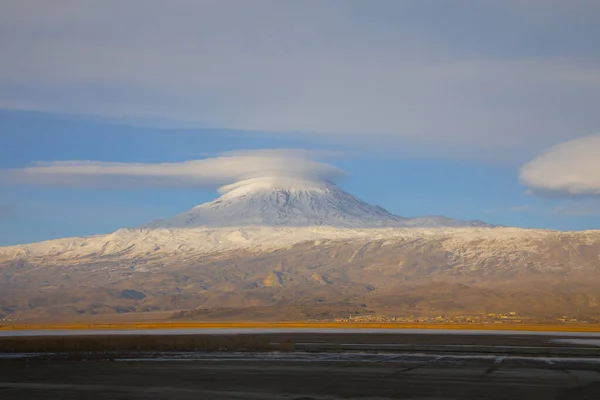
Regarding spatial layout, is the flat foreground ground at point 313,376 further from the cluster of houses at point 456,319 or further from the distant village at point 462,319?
the distant village at point 462,319

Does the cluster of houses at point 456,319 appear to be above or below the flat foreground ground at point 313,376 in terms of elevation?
below

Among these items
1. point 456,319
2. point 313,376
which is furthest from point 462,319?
point 313,376

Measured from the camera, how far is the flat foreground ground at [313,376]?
31594mm

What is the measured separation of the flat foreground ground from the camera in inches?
1244

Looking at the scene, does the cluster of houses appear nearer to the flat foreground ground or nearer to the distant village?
the distant village

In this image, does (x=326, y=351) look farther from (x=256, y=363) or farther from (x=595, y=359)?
(x=595, y=359)

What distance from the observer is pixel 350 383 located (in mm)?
34906

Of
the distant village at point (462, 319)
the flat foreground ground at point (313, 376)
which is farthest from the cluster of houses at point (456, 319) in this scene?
the flat foreground ground at point (313, 376)

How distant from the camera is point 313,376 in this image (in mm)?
38125

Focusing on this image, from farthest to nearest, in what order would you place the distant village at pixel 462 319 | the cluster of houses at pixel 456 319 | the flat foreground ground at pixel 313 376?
the distant village at pixel 462 319 → the cluster of houses at pixel 456 319 → the flat foreground ground at pixel 313 376

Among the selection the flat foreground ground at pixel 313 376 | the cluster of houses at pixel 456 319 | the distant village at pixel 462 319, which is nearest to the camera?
the flat foreground ground at pixel 313 376

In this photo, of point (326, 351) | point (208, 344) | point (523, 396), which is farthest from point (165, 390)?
point (208, 344)

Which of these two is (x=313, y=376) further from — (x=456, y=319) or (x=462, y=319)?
(x=462, y=319)

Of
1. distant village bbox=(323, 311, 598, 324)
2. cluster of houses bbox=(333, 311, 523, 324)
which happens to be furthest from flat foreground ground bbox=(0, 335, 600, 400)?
distant village bbox=(323, 311, 598, 324)
